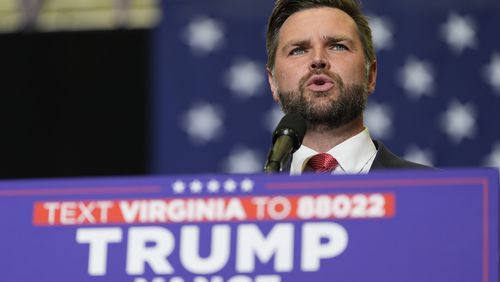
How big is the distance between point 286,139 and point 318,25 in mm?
639

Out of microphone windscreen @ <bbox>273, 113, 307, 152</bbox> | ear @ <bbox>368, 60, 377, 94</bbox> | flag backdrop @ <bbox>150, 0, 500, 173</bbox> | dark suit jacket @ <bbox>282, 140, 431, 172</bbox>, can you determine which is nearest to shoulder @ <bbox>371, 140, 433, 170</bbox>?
dark suit jacket @ <bbox>282, 140, 431, 172</bbox>

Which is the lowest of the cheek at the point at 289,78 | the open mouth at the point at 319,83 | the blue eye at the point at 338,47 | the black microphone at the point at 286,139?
the black microphone at the point at 286,139

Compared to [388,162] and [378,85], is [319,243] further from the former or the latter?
[378,85]

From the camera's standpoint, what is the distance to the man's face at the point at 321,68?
1.87 m

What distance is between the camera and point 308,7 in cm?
202

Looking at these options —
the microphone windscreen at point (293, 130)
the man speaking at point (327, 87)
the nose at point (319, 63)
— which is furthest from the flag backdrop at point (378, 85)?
the microphone windscreen at point (293, 130)

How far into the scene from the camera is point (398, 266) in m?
0.99

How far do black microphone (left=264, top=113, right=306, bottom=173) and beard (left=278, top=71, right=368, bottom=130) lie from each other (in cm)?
43

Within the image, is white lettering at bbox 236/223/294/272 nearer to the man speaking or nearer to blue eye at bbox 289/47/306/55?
the man speaking

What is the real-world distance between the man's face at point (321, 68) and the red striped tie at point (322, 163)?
3.4 inches

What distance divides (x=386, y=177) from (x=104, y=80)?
110 inches

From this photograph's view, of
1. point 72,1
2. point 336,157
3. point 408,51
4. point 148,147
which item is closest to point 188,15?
point 148,147

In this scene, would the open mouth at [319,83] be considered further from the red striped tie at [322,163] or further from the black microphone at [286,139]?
the black microphone at [286,139]

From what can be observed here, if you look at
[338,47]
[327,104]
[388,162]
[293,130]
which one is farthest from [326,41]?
[293,130]
